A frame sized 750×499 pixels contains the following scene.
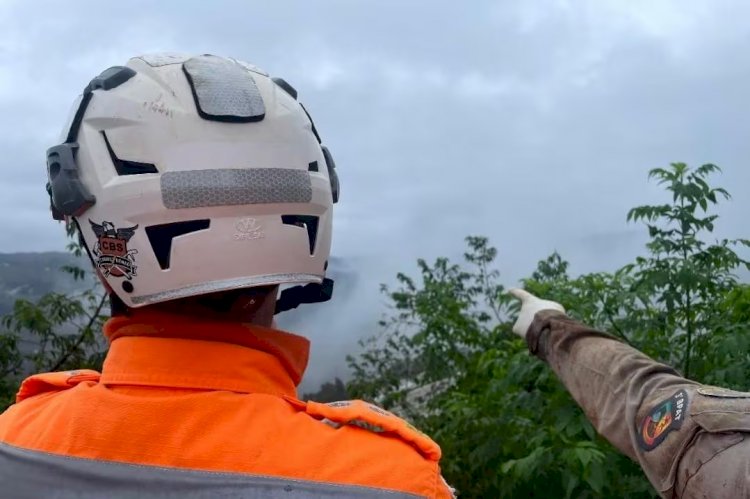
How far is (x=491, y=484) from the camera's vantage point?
4.36 m

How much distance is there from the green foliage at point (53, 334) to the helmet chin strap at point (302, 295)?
445 cm

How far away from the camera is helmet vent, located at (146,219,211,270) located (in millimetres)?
1656

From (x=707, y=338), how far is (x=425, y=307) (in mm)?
2049

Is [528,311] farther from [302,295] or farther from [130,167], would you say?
[130,167]

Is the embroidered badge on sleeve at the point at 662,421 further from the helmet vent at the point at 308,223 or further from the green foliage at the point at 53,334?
the green foliage at the point at 53,334

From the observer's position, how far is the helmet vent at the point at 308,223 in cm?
176

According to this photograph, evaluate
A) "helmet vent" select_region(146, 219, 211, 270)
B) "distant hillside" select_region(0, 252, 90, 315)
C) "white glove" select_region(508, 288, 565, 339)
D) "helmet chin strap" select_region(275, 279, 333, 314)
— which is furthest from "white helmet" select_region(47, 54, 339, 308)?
"distant hillside" select_region(0, 252, 90, 315)

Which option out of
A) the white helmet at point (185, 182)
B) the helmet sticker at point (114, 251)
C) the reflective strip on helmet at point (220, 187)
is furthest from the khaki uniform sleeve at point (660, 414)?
the helmet sticker at point (114, 251)

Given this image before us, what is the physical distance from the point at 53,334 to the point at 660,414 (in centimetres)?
552

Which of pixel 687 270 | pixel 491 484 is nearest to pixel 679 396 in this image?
pixel 687 270

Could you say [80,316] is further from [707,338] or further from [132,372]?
[132,372]

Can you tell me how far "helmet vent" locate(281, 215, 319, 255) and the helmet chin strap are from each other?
274 millimetres

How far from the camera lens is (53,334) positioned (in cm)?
632

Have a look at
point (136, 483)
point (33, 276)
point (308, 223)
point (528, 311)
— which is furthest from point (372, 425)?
point (33, 276)
